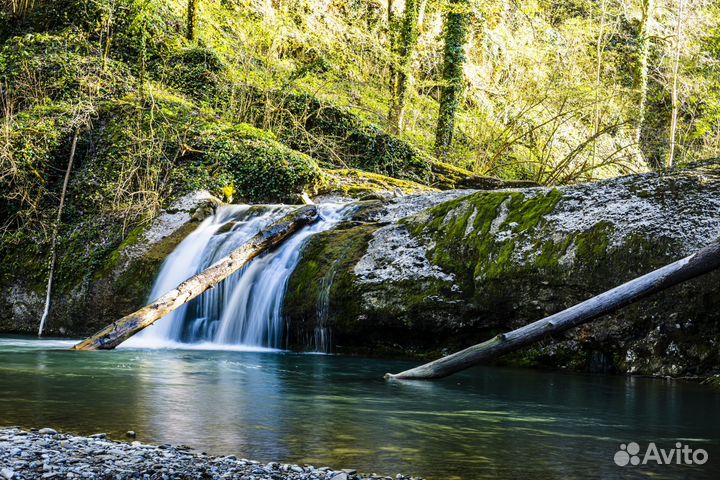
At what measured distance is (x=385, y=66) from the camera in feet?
70.8

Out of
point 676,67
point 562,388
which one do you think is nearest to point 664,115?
point 676,67

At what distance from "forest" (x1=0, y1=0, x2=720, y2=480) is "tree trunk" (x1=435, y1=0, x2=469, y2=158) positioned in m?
0.08

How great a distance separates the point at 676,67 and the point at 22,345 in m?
22.3

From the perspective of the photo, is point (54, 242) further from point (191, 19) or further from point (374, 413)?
point (374, 413)

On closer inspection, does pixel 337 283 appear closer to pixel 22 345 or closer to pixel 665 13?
pixel 22 345

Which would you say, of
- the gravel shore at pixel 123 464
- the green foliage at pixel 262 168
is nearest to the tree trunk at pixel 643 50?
the green foliage at pixel 262 168

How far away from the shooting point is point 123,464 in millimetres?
3080

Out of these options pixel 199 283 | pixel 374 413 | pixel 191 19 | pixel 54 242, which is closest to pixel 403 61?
pixel 191 19

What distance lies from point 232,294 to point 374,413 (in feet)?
19.1

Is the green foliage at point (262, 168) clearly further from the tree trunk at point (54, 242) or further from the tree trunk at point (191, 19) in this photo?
the tree trunk at point (191, 19)

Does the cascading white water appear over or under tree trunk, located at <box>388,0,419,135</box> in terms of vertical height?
under

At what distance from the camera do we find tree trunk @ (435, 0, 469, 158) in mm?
19938

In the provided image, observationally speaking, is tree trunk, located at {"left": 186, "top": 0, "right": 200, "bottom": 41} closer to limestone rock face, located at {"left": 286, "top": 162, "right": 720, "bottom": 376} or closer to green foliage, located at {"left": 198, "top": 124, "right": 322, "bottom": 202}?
green foliage, located at {"left": 198, "top": 124, "right": 322, "bottom": 202}

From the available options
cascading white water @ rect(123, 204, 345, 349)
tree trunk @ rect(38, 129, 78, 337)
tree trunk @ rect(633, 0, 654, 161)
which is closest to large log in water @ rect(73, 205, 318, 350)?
cascading white water @ rect(123, 204, 345, 349)
